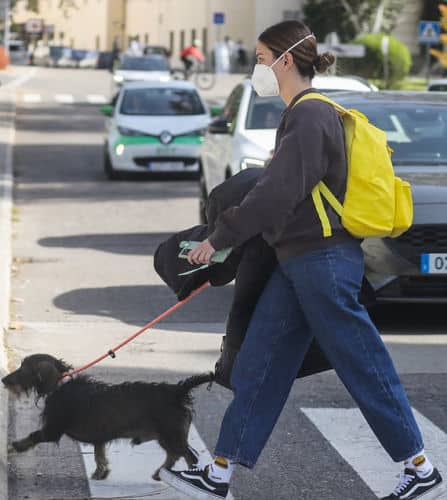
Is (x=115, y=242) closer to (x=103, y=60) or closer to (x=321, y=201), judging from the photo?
(x=321, y=201)

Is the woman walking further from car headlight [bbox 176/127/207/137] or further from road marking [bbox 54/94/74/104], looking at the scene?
road marking [bbox 54/94/74/104]

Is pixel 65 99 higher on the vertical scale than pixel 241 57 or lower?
higher

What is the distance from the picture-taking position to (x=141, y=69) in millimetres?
41156

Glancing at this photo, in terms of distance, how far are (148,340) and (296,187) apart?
14.5ft

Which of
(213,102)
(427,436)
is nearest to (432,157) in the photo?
(427,436)

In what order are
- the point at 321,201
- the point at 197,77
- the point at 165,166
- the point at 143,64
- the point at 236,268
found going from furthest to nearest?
the point at 197,77 → the point at 143,64 → the point at 165,166 → the point at 236,268 → the point at 321,201

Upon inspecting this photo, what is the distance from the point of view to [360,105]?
35.7 feet

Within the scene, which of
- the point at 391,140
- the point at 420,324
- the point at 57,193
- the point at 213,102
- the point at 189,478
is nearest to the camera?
the point at 189,478

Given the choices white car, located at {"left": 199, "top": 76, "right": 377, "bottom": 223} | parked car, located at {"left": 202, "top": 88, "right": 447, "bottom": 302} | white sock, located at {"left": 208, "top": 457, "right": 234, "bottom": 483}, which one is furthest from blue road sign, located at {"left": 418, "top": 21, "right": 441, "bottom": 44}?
white sock, located at {"left": 208, "top": 457, "right": 234, "bottom": 483}

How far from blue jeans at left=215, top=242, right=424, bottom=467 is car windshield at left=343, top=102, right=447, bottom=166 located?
518 cm

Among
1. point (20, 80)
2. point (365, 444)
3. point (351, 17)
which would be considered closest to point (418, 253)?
point (365, 444)

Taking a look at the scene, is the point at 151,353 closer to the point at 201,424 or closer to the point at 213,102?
the point at 201,424

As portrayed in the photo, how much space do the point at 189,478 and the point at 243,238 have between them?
1.04 metres

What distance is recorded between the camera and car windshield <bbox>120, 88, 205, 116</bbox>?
21.6 m
